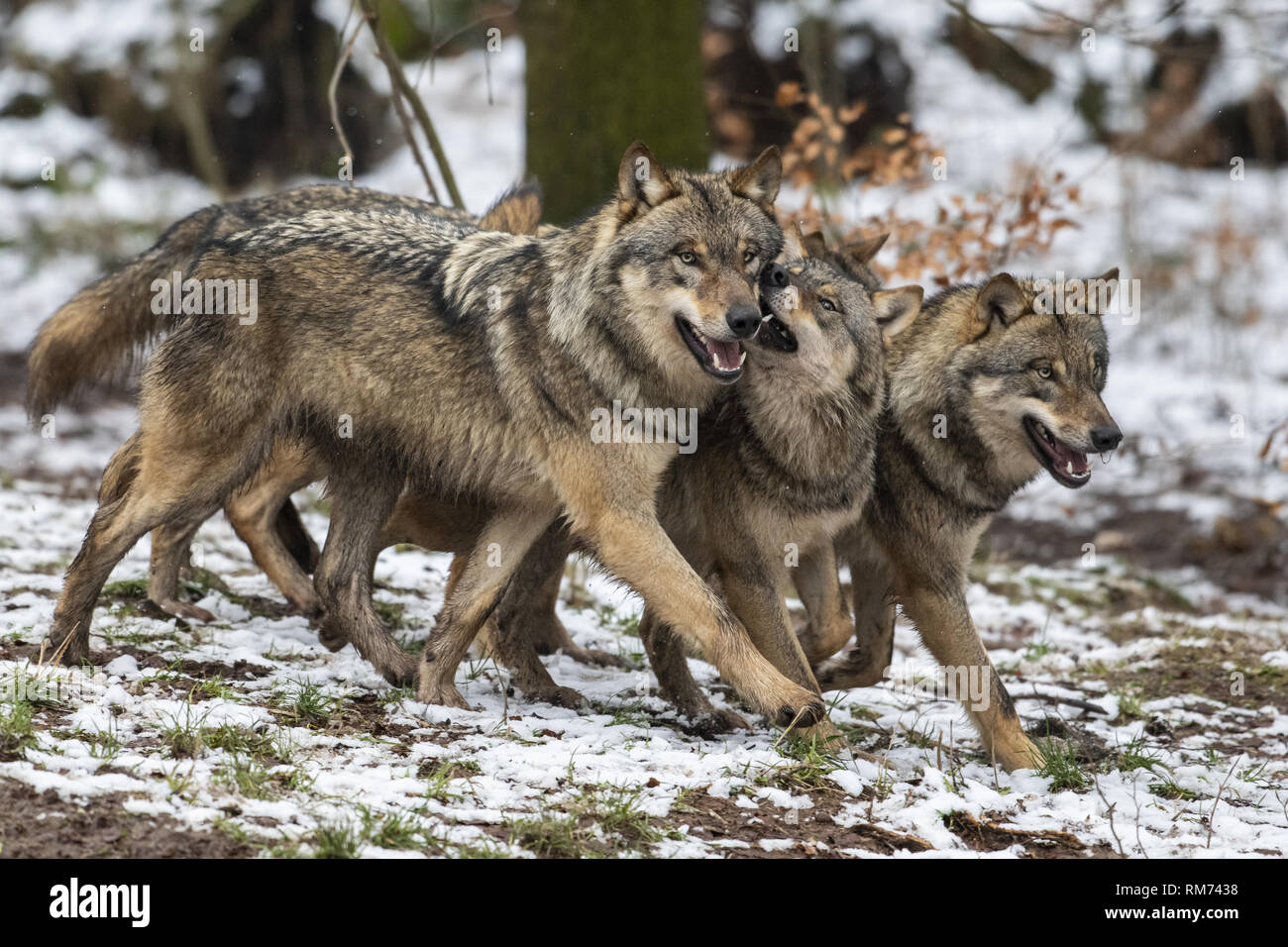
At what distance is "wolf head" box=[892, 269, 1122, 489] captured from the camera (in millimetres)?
5383

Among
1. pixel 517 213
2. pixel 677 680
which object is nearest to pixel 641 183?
pixel 517 213

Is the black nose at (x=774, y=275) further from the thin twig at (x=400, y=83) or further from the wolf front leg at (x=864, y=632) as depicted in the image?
the thin twig at (x=400, y=83)

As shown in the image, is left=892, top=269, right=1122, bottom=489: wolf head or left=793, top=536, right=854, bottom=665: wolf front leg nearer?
left=892, top=269, right=1122, bottom=489: wolf head

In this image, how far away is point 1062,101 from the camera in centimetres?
1722

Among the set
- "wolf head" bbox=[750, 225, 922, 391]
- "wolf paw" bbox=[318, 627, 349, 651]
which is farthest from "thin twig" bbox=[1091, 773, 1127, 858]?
"wolf paw" bbox=[318, 627, 349, 651]

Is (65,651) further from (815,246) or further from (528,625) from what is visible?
(815,246)

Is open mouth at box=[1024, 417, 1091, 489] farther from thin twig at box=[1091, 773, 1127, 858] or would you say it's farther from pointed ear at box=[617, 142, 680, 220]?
pointed ear at box=[617, 142, 680, 220]

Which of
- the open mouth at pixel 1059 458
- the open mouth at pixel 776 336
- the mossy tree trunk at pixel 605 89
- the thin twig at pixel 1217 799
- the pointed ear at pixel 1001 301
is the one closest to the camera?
the thin twig at pixel 1217 799

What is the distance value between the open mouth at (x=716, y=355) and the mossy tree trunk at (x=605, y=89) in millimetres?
2897

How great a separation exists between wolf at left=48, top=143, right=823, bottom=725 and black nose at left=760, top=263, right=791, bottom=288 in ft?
0.21

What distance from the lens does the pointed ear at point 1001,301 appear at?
5.49 meters

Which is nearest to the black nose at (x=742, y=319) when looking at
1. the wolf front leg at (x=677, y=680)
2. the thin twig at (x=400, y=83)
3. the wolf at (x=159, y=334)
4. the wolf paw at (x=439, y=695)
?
the wolf front leg at (x=677, y=680)

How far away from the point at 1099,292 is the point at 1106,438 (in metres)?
0.84

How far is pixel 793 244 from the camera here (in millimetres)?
5461
